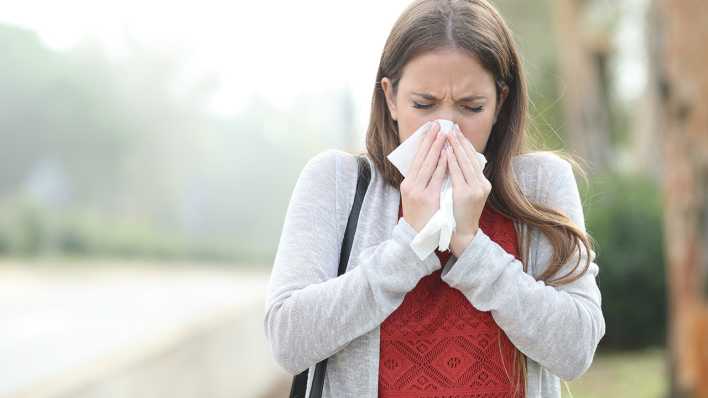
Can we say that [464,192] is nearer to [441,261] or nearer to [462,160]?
[462,160]

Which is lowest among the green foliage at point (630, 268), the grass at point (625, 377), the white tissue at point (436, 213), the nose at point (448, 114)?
the grass at point (625, 377)

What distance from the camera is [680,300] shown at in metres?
6.59

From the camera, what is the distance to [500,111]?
7.44 feet

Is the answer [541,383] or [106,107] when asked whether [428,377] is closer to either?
[541,383]

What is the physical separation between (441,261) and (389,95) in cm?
37

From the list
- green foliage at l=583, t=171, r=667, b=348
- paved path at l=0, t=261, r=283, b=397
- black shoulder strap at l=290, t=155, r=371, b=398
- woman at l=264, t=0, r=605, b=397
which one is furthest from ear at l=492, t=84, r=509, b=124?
green foliage at l=583, t=171, r=667, b=348

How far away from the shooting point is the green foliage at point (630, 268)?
30.9 feet

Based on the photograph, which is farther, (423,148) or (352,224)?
(352,224)

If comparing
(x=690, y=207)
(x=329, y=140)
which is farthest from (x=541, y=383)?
(x=329, y=140)

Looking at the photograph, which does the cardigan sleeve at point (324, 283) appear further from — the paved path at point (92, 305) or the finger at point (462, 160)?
the paved path at point (92, 305)

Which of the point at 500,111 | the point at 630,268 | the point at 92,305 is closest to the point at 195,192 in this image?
the point at 92,305

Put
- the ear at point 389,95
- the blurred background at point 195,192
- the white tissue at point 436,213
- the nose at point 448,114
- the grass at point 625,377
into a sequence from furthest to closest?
the grass at point 625,377 < the blurred background at point 195,192 < the ear at point 389,95 < the nose at point 448,114 < the white tissue at point 436,213

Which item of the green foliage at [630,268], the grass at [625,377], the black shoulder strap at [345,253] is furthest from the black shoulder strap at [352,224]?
the green foliage at [630,268]

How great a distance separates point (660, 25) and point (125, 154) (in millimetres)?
6212
